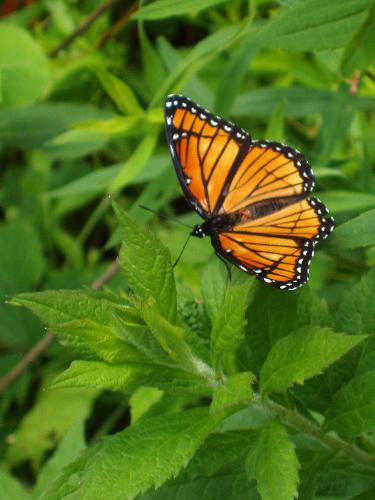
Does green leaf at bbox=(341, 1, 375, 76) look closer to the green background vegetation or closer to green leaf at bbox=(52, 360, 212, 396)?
the green background vegetation

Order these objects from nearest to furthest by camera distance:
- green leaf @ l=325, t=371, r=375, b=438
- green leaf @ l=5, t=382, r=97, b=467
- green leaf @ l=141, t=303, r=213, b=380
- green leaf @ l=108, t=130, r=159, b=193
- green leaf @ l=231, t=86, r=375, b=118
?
green leaf @ l=141, t=303, r=213, b=380 < green leaf @ l=325, t=371, r=375, b=438 < green leaf @ l=108, t=130, r=159, b=193 < green leaf @ l=231, t=86, r=375, b=118 < green leaf @ l=5, t=382, r=97, b=467

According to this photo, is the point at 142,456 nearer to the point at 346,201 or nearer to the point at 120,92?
the point at 346,201

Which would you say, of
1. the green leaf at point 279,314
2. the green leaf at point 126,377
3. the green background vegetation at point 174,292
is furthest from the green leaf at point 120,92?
the green leaf at point 126,377

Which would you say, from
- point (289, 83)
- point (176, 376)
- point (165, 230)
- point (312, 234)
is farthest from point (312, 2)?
point (165, 230)

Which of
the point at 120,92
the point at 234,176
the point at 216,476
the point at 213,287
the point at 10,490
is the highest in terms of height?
the point at 120,92

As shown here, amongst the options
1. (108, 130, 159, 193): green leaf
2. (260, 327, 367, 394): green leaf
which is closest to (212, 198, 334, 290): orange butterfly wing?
(260, 327, 367, 394): green leaf

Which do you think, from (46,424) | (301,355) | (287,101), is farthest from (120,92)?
(46,424)
